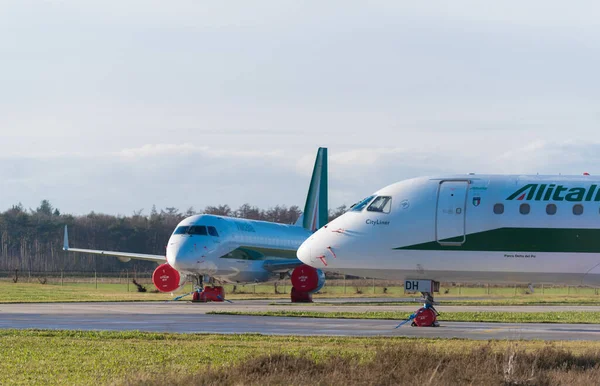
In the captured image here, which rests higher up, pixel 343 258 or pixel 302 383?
pixel 343 258

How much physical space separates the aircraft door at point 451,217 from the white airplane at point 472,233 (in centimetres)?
3

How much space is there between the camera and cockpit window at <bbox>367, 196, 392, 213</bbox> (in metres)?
26.9

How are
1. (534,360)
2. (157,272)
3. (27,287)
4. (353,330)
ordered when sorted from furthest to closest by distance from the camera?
1. (27,287)
2. (157,272)
3. (353,330)
4. (534,360)

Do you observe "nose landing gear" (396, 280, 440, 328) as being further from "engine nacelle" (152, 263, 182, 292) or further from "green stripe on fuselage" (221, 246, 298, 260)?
"engine nacelle" (152, 263, 182, 292)

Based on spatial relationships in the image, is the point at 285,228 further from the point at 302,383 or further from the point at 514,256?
the point at 302,383

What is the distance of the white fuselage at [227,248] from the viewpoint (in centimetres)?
4575

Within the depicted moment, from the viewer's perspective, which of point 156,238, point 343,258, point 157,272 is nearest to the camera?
point 343,258

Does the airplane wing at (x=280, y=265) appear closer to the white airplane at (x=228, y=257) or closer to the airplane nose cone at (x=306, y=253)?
the white airplane at (x=228, y=257)

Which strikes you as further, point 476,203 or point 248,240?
point 248,240

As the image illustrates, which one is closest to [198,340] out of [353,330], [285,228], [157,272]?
[353,330]

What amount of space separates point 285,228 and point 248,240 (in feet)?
19.3

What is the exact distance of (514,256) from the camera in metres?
25.6

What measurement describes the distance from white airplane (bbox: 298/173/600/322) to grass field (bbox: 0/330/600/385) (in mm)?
4596

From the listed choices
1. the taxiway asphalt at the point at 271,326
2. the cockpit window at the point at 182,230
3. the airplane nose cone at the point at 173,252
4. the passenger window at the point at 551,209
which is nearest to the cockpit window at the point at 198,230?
the cockpit window at the point at 182,230
